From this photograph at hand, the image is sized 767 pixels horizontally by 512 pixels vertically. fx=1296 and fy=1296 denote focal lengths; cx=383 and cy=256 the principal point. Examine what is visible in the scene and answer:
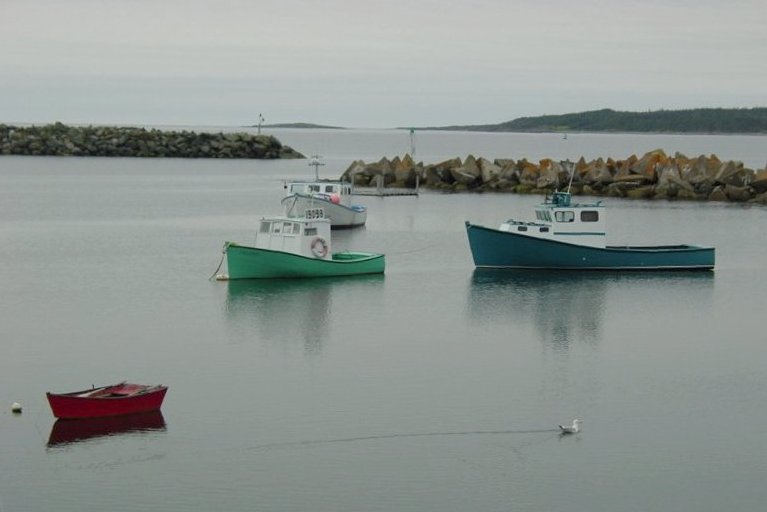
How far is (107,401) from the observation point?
805 inches

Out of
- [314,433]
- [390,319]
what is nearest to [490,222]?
[390,319]

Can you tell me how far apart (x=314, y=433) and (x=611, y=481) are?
4780 mm

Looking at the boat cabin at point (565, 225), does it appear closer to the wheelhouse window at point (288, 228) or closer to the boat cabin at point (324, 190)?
the wheelhouse window at point (288, 228)

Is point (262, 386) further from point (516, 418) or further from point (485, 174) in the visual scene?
point (485, 174)

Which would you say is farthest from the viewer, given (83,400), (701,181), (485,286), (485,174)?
(485,174)

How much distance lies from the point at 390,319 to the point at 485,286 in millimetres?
6069

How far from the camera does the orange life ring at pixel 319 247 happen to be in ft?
115

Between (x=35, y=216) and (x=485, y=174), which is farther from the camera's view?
(x=485, y=174)

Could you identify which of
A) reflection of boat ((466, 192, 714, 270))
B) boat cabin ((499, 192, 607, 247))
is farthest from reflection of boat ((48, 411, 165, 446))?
boat cabin ((499, 192, 607, 247))

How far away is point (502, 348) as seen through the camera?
27.2 meters

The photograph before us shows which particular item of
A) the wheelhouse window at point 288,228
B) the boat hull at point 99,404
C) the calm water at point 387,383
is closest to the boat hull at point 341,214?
the calm water at point 387,383

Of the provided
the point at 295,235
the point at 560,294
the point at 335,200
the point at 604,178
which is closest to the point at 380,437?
the point at 295,235

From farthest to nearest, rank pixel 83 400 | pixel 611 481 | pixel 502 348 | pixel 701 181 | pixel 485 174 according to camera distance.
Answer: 1. pixel 485 174
2. pixel 701 181
3. pixel 502 348
4. pixel 83 400
5. pixel 611 481

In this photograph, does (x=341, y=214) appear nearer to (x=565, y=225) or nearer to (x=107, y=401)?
(x=565, y=225)
